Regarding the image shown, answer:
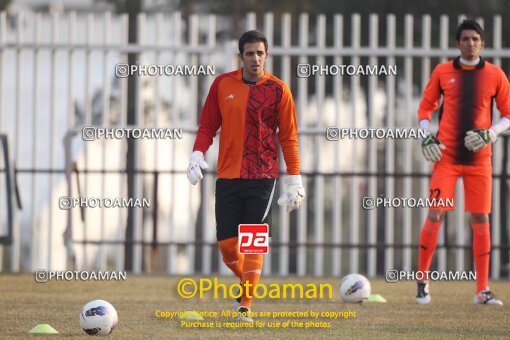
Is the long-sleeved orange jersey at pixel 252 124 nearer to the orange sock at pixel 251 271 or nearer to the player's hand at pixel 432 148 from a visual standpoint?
the orange sock at pixel 251 271

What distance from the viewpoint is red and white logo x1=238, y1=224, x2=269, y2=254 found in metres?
9.90

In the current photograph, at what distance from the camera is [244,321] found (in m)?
9.95

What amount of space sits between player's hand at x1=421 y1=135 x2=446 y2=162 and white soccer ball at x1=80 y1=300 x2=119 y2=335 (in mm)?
3970

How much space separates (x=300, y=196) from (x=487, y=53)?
25.6ft

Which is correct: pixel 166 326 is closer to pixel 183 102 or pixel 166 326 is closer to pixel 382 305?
pixel 382 305

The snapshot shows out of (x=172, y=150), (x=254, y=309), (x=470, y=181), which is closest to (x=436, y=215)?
(x=470, y=181)

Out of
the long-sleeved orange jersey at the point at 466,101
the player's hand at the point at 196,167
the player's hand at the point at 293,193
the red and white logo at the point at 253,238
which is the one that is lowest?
the red and white logo at the point at 253,238

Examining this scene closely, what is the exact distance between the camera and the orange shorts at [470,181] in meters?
12.0

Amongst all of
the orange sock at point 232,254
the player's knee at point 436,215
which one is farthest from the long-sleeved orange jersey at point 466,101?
the orange sock at point 232,254

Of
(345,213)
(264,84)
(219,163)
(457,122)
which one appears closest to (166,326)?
(219,163)

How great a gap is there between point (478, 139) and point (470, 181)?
1.53 ft

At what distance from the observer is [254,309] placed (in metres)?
11.4

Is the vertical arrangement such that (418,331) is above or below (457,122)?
below

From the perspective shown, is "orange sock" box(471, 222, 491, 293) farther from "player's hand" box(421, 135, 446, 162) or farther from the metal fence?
the metal fence
